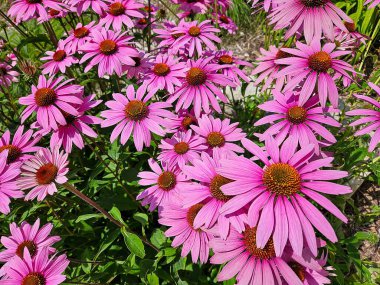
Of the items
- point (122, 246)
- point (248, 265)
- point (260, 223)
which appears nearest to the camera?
point (260, 223)

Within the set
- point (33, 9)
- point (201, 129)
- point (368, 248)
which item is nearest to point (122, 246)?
point (201, 129)

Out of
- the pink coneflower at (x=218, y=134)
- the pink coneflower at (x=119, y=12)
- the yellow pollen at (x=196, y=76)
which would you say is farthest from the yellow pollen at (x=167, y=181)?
the pink coneflower at (x=119, y=12)

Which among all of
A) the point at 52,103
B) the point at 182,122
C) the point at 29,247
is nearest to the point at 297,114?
the point at 182,122

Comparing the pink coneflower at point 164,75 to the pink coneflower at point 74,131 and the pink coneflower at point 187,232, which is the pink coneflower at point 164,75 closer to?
the pink coneflower at point 74,131

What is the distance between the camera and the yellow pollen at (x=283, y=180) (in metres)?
1.20

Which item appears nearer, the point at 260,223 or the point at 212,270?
the point at 260,223

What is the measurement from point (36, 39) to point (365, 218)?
10.8 feet

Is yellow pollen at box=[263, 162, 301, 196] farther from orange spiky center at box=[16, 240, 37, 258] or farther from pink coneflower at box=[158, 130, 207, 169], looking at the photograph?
orange spiky center at box=[16, 240, 37, 258]

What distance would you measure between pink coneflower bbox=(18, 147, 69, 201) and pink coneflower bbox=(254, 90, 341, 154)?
109 centimetres

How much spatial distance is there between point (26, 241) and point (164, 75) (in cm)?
134

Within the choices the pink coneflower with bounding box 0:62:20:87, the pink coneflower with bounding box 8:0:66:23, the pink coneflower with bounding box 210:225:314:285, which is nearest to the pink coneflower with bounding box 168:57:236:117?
the pink coneflower with bounding box 210:225:314:285

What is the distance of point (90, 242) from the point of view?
2395mm

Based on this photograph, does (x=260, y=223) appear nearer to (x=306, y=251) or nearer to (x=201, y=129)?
(x=306, y=251)

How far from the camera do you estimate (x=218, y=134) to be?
1.99 metres
